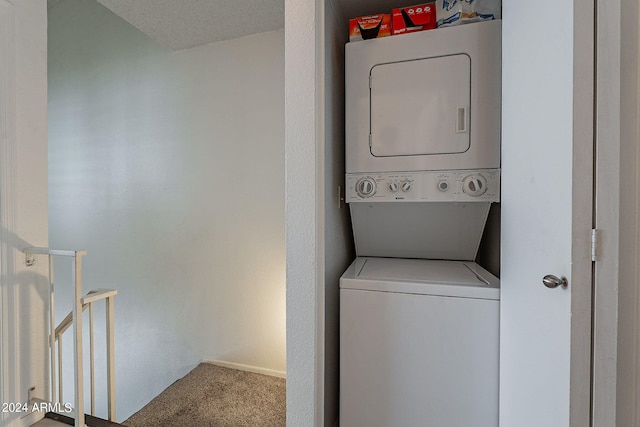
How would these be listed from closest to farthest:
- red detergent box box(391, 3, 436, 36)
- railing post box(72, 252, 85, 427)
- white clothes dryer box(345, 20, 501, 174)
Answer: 1. white clothes dryer box(345, 20, 501, 174)
2. red detergent box box(391, 3, 436, 36)
3. railing post box(72, 252, 85, 427)

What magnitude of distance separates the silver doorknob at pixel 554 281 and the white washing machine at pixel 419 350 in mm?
415

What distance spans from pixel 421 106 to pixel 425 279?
82cm

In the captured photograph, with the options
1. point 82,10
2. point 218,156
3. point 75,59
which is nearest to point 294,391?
point 218,156

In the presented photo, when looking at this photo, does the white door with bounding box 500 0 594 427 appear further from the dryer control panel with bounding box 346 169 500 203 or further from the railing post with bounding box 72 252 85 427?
A: the railing post with bounding box 72 252 85 427

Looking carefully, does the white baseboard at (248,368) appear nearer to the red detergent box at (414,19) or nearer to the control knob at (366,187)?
the control knob at (366,187)

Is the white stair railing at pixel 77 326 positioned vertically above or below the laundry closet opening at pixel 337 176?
below

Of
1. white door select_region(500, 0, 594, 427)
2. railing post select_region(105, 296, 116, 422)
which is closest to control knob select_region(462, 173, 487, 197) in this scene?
white door select_region(500, 0, 594, 427)

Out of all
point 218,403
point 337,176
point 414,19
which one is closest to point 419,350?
point 337,176

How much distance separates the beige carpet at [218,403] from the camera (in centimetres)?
209

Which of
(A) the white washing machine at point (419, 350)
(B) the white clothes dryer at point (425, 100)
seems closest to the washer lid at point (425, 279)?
(A) the white washing machine at point (419, 350)

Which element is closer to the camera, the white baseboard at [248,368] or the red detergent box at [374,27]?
the red detergent box at [374,27]

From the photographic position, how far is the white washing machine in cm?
112

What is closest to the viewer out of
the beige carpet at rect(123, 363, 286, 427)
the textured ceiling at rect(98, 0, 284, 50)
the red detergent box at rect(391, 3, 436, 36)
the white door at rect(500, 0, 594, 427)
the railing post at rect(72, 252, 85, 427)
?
the white door at rect(500, 0, 594, 427)

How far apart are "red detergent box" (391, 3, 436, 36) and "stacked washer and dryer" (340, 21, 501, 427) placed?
80 mm
